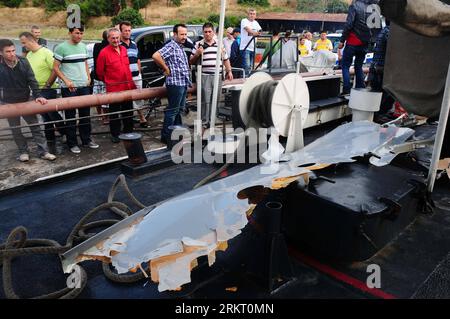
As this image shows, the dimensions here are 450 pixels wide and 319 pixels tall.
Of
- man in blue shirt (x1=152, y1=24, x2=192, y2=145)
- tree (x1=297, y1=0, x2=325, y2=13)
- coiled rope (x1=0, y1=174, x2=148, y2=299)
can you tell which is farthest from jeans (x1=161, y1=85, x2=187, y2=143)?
tree (x1=297, y1=0, x2=325, y2=13)

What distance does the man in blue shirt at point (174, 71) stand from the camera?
221 inches

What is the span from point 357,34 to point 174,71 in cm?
320

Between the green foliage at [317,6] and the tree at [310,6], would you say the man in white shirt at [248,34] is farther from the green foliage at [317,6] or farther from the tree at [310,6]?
the tree at [310,6]

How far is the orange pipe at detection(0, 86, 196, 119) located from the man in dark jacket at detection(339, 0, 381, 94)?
3316mm

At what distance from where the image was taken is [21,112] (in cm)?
433

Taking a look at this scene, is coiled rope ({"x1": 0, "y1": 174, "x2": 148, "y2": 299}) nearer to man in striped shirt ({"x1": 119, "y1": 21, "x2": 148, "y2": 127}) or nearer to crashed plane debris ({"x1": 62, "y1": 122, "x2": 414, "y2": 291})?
crashed plane debris ({"x1": 62, "y1": 122, "x2": 414, "y2": 291})

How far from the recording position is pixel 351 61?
6699 mm

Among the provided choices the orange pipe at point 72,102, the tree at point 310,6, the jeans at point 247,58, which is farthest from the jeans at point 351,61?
the tree at point 310,6

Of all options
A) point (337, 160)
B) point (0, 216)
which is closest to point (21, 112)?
point (0, 216)

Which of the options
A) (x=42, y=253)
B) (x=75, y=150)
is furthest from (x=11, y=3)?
(x=42, y=253)

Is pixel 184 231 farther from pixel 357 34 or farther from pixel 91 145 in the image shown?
pixel 357 34

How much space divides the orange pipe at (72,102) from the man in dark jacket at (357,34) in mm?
3316

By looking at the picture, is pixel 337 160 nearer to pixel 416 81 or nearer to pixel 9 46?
pixel 416 81
